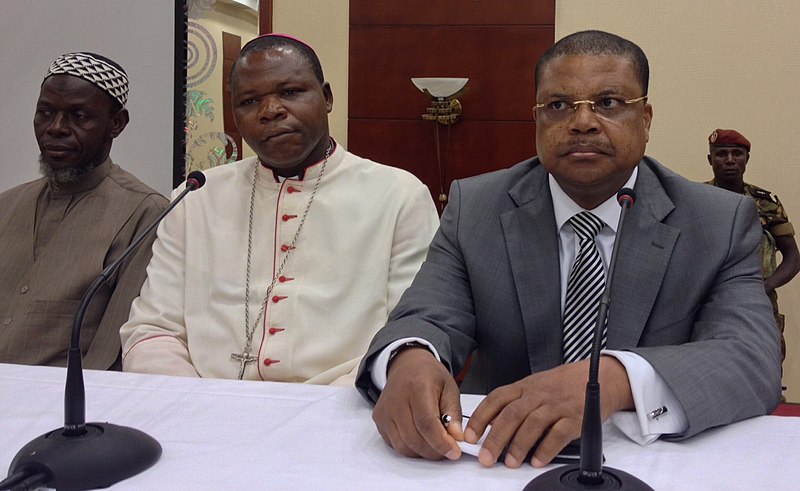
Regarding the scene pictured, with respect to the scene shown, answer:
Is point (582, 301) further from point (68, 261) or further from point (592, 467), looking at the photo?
point (68, 261)

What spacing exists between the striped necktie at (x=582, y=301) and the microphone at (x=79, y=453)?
99cm

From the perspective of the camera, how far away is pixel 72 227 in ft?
8.87

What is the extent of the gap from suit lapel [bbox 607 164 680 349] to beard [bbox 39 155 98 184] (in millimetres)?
1905

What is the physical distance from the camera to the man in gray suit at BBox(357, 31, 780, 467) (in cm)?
158

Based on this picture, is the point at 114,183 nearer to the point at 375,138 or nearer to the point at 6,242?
the point at 6,242

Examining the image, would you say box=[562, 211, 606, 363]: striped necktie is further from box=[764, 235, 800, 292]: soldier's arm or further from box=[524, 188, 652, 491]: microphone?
box=[764, 235, 800, 292]: soldier's arm

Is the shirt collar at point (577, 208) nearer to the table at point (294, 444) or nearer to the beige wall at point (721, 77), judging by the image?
the table at point (294, 444)

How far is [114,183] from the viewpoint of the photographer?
284 cm

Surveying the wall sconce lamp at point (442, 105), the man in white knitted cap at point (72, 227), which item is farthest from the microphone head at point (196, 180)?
the wall sconce lamp at point (442, 105)

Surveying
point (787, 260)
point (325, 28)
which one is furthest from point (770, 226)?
point (325, 28)

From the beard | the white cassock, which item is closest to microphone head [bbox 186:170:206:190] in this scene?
the white cassock

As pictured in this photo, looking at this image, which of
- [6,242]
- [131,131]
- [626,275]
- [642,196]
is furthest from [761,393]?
[131,131]

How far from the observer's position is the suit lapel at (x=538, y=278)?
6.20ft

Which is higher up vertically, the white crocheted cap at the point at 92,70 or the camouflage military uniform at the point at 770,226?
the white crocheted cap at the point at 92,70
